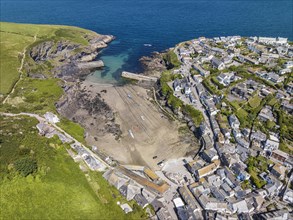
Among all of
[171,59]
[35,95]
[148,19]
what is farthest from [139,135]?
[148,19]

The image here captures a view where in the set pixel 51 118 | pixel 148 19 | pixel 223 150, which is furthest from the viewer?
pixel 148 19

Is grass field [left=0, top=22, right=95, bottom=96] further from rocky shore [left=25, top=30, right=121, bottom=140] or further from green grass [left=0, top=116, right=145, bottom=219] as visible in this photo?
green grass [left=0, top=116, right=145, bottom=219]

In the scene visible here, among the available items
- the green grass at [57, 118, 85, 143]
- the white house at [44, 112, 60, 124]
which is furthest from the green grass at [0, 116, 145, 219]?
the white house at [44, 112, 60, 124]

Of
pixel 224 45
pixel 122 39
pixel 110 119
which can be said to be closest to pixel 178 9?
pixel 122 39

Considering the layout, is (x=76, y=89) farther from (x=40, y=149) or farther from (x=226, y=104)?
(x=226, y=104)

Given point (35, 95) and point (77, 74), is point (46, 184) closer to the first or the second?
point (35, 95)

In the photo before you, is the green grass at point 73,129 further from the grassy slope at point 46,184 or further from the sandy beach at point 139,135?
the sandy beach at point 139,135

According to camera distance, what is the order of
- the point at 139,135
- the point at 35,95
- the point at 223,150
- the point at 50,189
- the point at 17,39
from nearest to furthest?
the point at 50,189
the point at 223,150
the point at 139,135
the point at 35,95
the point at 17,39
